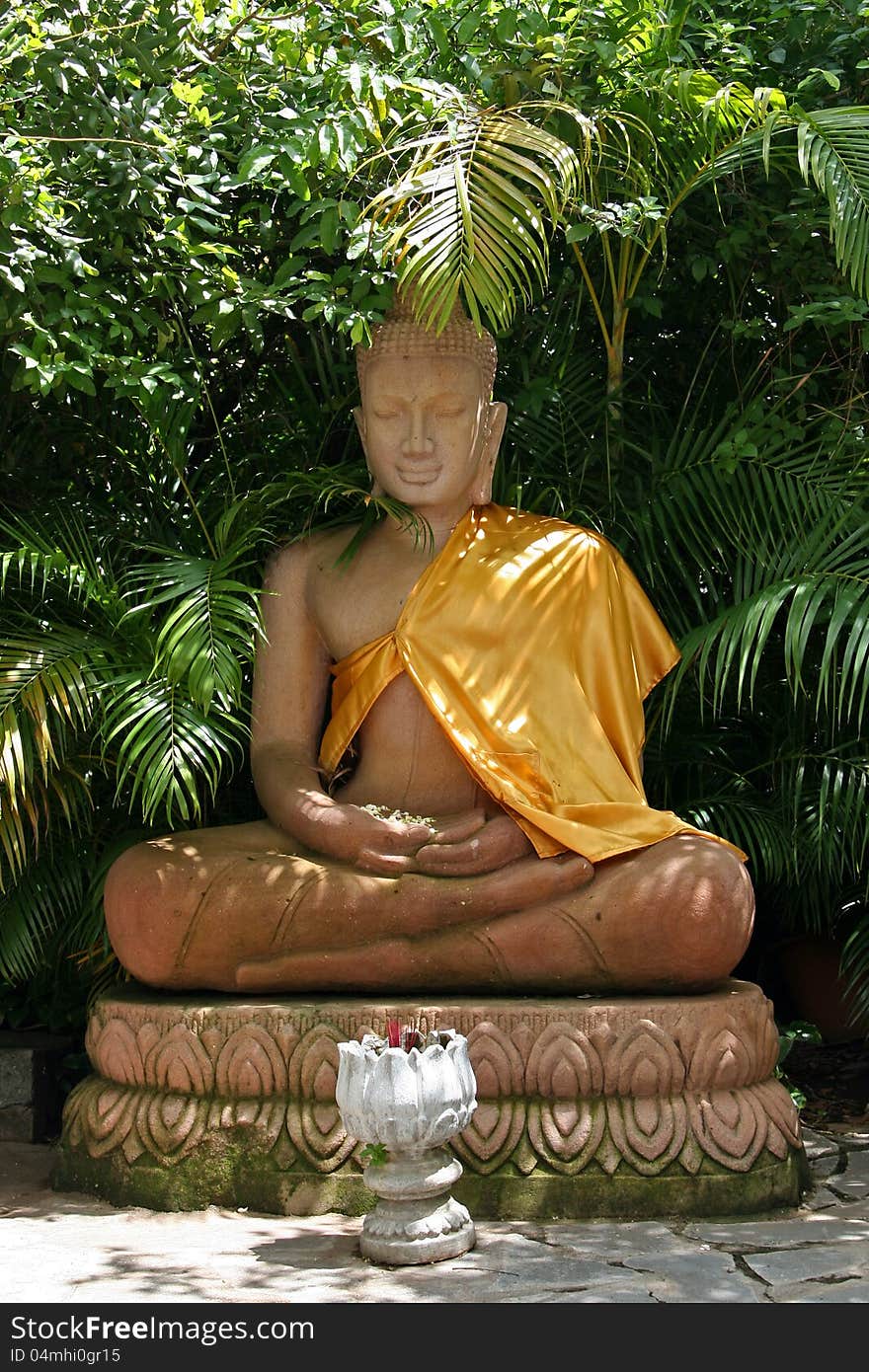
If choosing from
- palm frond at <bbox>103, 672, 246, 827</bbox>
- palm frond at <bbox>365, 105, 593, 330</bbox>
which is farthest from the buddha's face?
palm frond at <bbox>103, 672, 246, 827</bbox>

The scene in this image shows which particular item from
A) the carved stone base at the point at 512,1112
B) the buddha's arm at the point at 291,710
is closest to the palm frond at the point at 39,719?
the buddha's arm at the point at 291,710

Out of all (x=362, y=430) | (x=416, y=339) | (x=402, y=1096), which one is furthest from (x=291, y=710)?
(x=402, y=1096)

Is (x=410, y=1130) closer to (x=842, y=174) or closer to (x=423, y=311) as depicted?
(x=423, y=311)

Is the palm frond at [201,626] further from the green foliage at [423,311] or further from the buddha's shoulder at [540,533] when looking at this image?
the buddha's shoulder at [540,533]

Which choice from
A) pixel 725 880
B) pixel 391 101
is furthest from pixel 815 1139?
pixel 391 101

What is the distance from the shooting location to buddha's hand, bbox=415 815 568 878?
4145mm

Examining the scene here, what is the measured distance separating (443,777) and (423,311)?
1266 mm

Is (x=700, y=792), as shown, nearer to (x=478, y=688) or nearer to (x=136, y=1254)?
(x=478, y=688)

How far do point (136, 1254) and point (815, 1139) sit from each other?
6.66 ft

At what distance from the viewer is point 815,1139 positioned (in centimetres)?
456

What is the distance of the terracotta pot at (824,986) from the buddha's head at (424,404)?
201 centimetres

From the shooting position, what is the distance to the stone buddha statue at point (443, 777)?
13.2 feet

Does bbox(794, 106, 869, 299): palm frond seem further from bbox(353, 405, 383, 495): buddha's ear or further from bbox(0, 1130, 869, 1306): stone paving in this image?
bbox(0, 1130, 869, 1306): stone paving

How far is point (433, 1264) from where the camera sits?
3334 mm
